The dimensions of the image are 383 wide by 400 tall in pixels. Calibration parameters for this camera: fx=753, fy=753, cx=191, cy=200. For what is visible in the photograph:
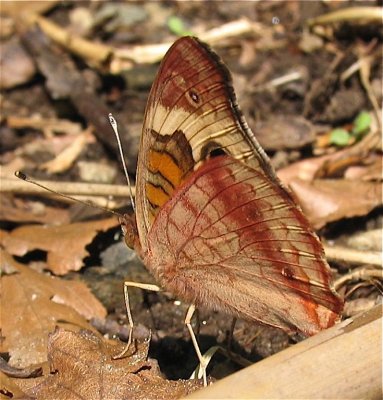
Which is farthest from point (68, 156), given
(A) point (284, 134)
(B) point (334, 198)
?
(B) point (334, 198)

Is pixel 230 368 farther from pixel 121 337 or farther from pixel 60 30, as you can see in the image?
pixel 60 30

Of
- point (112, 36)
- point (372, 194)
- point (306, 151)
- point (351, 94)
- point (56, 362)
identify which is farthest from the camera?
point (112, 36)

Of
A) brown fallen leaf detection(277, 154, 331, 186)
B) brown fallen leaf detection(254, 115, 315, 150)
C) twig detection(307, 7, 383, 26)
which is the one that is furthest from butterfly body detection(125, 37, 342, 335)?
twig detection(307, 7, 383, 26)

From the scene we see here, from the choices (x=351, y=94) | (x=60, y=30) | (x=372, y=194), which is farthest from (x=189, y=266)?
(x=60, y=30)

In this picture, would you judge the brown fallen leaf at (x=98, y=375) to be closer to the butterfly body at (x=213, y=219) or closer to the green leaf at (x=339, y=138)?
the butterfly body at (x=213, y=219)

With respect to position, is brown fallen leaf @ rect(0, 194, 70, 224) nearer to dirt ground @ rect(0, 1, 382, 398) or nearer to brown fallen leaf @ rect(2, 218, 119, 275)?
dirt ground @ rect(0, 1, 382, 398)

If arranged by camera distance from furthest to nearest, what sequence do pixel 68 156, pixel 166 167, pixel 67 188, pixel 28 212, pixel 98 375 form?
pixel 68 156 → pixel 28 212 → pixel 67 188 → pixel 166 167 → pixel 98 375

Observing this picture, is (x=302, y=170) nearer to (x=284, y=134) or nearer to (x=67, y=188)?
(x=284, y=134)
